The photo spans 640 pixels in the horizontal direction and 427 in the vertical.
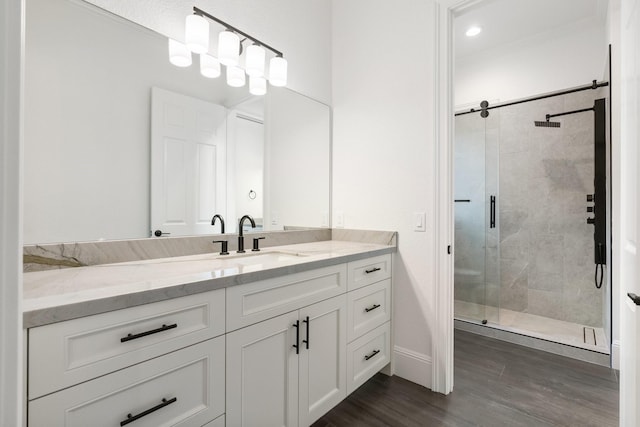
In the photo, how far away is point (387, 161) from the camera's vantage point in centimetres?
216

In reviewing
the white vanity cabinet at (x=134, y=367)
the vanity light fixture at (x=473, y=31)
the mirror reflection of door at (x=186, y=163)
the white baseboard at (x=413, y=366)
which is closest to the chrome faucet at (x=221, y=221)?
the mirror reflection of door at (x=186, y=163)

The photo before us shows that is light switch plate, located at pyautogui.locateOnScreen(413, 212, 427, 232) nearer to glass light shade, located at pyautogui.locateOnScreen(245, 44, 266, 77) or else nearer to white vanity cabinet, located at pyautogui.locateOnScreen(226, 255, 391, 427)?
white vanity cabinet, located at pyautogui.locateOnScreen(226, 255, 391, 427)

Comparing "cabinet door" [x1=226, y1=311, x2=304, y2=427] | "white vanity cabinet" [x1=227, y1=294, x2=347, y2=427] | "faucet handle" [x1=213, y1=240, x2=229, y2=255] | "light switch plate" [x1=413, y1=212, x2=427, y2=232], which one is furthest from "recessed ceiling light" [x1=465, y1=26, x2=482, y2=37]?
"cabinet door" [x1=226, y1=311, x2=304, y2=427]

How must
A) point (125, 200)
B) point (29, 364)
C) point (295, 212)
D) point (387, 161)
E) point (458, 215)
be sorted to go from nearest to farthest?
point (29, 364) → point (125, 200) → point (387, 161) → point (295, 212) → point (458, 215)

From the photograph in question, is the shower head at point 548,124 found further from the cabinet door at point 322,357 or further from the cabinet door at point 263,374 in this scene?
the cabinet door at point 263,374

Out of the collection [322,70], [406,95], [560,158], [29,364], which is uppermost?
[322,70]

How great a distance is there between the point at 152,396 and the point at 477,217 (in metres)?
3.12

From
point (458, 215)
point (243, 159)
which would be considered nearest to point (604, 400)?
point (458, 215)

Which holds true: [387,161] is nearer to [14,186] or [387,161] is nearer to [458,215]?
[458,215]

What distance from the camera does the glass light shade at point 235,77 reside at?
185 centimetres

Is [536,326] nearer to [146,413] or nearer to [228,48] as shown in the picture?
[146,413]

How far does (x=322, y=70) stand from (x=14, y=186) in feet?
7.71

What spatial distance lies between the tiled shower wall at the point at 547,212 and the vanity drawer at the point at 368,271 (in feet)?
5.30

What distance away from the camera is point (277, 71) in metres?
2.02
